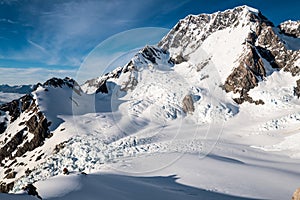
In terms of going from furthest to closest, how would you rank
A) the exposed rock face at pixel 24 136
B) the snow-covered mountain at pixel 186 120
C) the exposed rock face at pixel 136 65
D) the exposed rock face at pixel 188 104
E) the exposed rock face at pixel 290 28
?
1. the exposed rock face at pixel 290 28
2. the exposed rock face at pixel 136 65
3. the exposed rock face at pixel 188 104
4. the exposed rock face at pixel 24 136
5. the snow-covered mountain at pixel 186 120

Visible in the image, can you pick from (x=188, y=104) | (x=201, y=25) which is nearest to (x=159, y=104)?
(x=188, y=104)

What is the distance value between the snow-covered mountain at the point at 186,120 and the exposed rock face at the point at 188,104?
1.55 ft

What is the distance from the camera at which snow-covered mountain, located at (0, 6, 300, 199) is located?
32.4 m

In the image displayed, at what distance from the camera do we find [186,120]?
71.2 metres

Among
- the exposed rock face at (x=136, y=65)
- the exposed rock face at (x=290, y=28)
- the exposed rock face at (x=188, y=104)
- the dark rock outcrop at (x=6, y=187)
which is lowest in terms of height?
the dark rock outcrop at (x=6, y=187)

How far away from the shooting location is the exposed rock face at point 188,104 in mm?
76738

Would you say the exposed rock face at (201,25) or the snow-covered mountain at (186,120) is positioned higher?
the exposed rock face at (201,25)

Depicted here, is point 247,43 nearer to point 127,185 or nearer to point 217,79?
point 217,79

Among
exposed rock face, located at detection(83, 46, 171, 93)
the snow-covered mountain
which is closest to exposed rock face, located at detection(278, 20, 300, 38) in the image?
the snow-covered mountain

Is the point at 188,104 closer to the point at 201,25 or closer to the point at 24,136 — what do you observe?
the point at 24,136

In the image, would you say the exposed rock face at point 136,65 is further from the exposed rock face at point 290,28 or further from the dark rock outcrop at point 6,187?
the exposed rock face at point 290,28

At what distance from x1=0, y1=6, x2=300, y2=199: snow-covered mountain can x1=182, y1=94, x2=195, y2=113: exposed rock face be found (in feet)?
1.55

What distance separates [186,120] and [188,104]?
952cm

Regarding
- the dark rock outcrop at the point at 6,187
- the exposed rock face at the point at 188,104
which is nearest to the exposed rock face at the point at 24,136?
the dark rock outcrop at the point at 6,187
